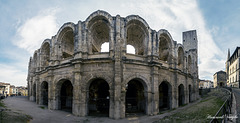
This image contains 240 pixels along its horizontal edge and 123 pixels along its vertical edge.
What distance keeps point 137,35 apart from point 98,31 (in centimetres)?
501

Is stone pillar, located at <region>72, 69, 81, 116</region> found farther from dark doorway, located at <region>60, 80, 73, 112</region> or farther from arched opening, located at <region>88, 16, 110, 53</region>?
dark doorway, located at <region>60, 80, 73, 112</region>

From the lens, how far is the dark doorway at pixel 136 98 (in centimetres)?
1420

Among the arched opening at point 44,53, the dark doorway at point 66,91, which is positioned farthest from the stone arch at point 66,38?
the arched opening at point 44,53

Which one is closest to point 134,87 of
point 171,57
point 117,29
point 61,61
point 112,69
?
point 112,69

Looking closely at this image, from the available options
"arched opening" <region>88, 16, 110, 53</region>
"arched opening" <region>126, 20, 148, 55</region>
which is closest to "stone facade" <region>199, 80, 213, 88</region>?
"arched opening" <region>126, 20, 148, 55</region>

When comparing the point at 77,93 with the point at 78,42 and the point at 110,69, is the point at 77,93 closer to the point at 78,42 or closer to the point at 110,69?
the point at 110,69

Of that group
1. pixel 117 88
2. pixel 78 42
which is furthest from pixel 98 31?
pixel 117 88

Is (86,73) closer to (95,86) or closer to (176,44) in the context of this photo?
(95,86)

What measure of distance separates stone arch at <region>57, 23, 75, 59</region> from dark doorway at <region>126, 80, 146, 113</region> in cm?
847

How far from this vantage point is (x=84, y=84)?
12.0 metres

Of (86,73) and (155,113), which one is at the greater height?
(86,73)

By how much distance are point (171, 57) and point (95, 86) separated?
10.0 m

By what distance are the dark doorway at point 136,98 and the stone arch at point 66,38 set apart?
847 cm

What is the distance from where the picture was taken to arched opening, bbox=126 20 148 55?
1381 cm
